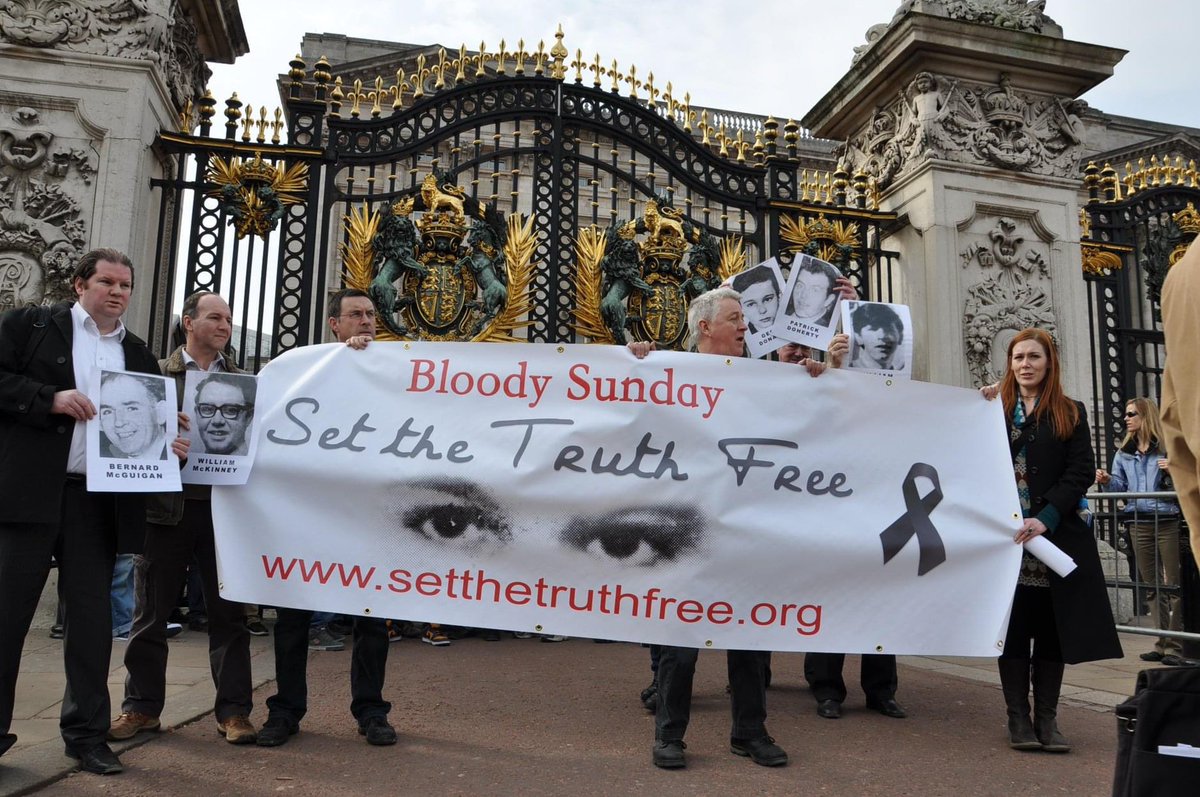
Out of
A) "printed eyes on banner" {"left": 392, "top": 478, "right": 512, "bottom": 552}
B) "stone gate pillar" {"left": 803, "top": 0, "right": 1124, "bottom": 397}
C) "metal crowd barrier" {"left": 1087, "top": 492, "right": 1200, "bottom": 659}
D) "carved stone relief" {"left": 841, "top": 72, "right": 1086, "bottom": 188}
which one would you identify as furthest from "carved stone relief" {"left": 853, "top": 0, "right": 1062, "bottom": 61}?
"printed eyes on banner" {"left": 392, "top": 478, "right": 512, "bottom": 552}

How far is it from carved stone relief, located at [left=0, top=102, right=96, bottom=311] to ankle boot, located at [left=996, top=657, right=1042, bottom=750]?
682cm

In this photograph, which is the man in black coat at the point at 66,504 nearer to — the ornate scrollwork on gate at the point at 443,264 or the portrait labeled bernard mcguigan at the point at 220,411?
the portrait labeled bernard mcguigan at the point at 220,411

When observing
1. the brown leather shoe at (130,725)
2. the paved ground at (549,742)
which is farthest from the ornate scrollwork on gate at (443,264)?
the brown leather shoe at (130,725)

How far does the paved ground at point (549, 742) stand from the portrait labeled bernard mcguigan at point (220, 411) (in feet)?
4.21

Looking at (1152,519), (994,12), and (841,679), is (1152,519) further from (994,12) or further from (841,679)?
(994,12)

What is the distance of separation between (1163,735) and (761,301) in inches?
130

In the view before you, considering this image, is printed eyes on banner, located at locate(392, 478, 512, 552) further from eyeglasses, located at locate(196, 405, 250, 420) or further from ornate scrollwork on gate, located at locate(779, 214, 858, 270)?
ornate scrollwork on gate, located at locate(779, 214, 858, 270)

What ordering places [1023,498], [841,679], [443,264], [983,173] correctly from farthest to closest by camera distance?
[983,173] → [443,264] → [841,679] → [1023,498]

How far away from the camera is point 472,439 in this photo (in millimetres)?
4168

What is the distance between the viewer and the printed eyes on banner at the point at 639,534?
394 cm

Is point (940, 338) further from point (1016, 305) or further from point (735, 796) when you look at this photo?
point (735, 796)

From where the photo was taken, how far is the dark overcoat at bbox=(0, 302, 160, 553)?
11.4 ft

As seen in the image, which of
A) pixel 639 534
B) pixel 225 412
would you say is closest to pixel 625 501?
pixel 639 534

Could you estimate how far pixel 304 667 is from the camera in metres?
4.11
